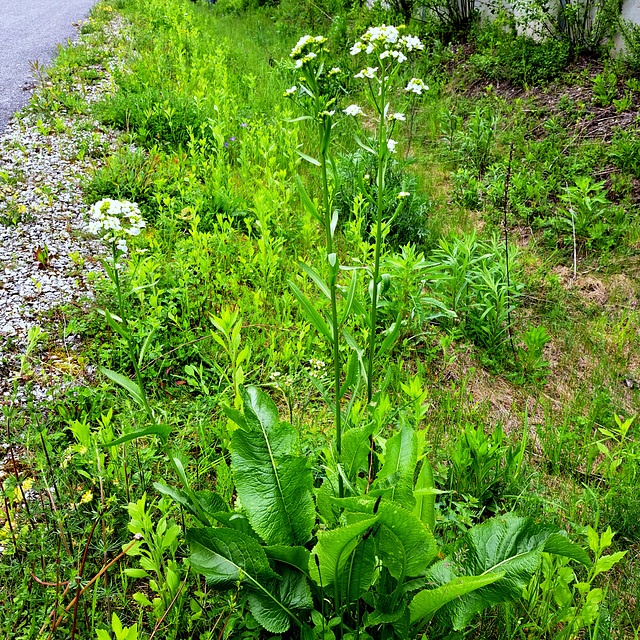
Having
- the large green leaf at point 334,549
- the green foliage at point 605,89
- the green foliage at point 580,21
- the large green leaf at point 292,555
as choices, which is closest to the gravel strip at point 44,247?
the large green leaf at point 292,555

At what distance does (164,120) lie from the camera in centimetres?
459

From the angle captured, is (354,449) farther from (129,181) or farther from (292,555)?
(129,181)

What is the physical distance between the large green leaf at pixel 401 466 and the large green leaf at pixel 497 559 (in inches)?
9.0

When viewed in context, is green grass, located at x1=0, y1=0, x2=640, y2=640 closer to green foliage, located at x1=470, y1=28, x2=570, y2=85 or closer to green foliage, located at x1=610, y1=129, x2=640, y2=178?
green foliage, located at x1=610, y1=129, x2=640, y2=178

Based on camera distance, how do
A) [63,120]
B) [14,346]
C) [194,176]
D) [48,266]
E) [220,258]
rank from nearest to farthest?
[14,346] < [48,266] < [220,258] < [194,176] < [63,120]

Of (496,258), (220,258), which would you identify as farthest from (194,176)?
(496,258)

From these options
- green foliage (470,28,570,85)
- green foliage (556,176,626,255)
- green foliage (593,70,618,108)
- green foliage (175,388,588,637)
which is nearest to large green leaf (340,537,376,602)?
green foliage (175,388,588,637)

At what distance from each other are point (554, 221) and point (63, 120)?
445 cm

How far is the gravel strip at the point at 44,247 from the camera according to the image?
242cm

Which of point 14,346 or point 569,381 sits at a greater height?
point 14,346

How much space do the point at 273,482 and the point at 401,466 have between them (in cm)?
42

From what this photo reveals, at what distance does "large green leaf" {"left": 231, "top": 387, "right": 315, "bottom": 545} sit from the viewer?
5.20 ft

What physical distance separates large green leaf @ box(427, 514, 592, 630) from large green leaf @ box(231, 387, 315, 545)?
0.46m

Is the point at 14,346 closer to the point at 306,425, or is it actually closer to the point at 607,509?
the point at 306,425
